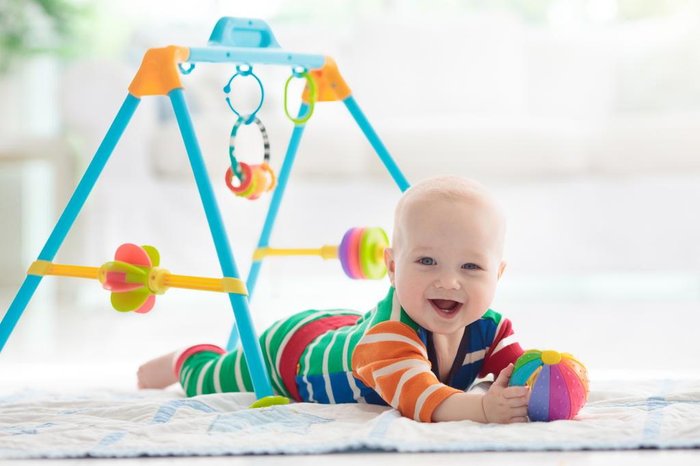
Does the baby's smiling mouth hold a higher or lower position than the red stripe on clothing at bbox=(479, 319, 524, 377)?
higher

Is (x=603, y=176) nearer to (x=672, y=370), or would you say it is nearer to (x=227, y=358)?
(x=672, y=370)

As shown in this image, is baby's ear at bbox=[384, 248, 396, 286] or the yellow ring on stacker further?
baby's ear at bbox=[384, 248, 396, 286]

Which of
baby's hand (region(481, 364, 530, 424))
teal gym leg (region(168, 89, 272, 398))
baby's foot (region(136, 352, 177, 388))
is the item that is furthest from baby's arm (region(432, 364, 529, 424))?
baby's foot (region(136, 352, 177, 388))

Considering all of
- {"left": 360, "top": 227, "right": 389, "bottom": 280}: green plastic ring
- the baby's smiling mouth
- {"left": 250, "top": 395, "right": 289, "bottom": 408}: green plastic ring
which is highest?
{"left": 360, "top": 227, "right": 389, "bottom": 280}: green plastic ring

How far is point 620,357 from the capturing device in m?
2.02

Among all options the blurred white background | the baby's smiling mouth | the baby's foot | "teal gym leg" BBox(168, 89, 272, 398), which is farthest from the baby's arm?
the blurred white background

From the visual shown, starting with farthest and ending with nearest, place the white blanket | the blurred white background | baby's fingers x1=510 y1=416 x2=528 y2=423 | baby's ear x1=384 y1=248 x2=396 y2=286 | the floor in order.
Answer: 1. the blurred white background
2. the floor
3. baby's ear x1=384 y1=248 x2=396 y2=286
4. baby's fingers x1=510 y1=416 x2=528 y2=423
5. the white blanket

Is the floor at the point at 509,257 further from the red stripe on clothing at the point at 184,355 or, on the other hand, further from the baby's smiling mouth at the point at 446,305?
the baby's smiling mouth at the point at 446,305

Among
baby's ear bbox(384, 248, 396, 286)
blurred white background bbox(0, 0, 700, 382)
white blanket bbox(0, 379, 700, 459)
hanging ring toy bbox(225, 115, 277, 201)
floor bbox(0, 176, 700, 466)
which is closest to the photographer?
white blanket bbox(0, 379, 700, 459)

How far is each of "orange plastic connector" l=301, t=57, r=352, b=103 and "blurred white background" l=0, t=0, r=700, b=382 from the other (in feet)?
2.96

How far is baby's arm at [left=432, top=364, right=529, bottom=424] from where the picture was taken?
1188mm

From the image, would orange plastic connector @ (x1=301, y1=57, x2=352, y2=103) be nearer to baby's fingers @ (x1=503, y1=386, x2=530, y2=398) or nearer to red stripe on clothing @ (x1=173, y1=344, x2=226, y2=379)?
red stripe on clothing @ (x1=173, y1=344, x2=226, y2=379)

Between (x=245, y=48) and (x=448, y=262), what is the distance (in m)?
0.42

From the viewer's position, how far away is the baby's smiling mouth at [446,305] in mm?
1261
